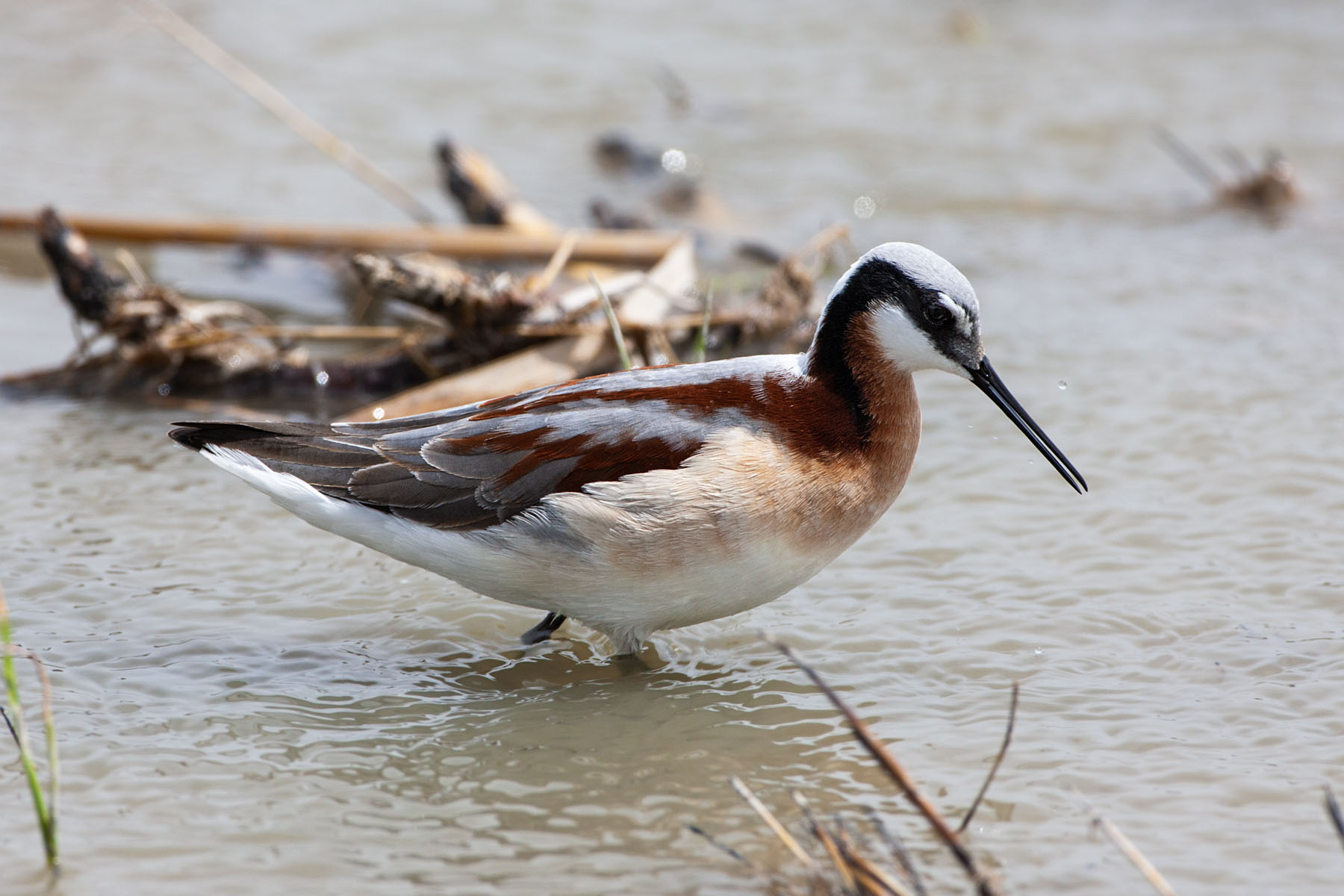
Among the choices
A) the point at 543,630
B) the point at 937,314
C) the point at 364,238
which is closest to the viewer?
the point at 937,314

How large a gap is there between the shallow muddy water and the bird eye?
4.10 ft

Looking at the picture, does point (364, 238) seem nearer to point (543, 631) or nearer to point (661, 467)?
point (543, 631)

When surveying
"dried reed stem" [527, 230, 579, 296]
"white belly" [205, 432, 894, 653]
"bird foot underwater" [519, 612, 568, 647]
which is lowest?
"bird foot underwater" [519, 612, 568, 647]

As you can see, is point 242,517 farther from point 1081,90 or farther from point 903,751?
point 1081,90

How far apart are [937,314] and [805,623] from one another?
54.2 inches

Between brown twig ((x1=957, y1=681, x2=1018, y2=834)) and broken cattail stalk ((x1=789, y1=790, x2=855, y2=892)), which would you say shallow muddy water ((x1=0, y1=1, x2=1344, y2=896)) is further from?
broken cattail stalk ((x1=789, y1=790, x2=855, y2=892))

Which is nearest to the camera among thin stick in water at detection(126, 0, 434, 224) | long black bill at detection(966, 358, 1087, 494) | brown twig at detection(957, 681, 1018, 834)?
brown twig at detection(957, 681, 1018, 834)

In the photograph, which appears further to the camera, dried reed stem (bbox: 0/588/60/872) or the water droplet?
the water droplet

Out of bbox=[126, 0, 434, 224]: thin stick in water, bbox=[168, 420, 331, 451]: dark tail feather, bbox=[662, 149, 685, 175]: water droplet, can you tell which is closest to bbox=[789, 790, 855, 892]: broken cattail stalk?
bbox=[168, 420, 331, 451]: dark tail feather

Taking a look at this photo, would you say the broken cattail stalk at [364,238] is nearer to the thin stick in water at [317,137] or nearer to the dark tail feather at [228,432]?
the thin stick in water at [317,137]

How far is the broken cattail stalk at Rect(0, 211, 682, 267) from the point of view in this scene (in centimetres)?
912

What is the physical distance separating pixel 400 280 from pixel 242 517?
1458 mm

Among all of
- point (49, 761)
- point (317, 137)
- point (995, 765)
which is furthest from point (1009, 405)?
point (317, 137)

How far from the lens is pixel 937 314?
17.7ft
